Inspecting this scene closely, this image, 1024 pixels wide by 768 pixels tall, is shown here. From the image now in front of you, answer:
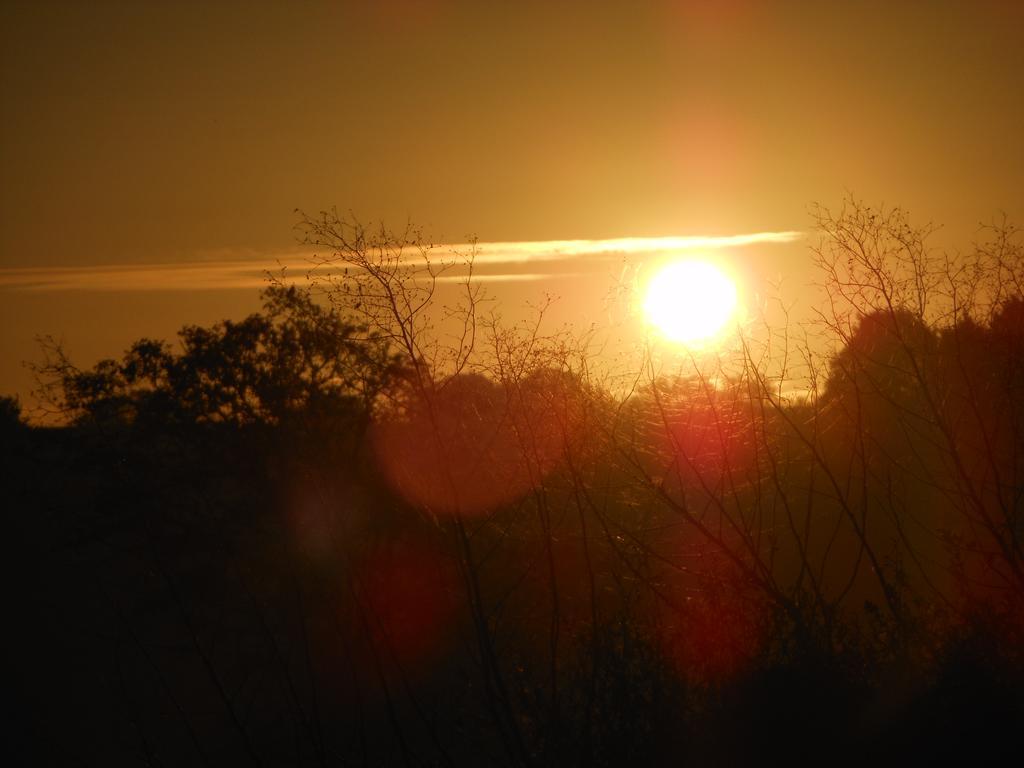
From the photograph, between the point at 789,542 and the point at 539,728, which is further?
the point at 789,542

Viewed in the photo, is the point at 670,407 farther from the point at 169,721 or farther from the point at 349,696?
the point at 169,721

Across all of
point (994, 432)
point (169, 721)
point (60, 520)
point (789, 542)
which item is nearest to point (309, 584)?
point (169, 721)

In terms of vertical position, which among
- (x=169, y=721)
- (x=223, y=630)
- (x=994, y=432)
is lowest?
→ (x=169, y=721)

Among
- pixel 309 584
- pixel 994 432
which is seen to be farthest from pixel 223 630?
pixel 994 432

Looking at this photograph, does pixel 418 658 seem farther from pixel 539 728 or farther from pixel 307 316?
pixel 539 728

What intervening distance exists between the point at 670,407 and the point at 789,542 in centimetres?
473

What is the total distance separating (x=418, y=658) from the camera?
56.9 ft

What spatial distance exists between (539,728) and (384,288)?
4.46 metres

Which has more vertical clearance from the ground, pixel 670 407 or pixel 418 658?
pixel 670 407

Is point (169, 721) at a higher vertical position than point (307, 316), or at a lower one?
lower

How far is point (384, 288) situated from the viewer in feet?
30.1

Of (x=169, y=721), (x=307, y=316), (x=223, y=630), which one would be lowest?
(x=169, y=721)

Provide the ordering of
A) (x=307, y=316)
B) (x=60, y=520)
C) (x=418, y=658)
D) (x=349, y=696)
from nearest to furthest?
1. (x=307, y=316)
2. (x=418, y=658)
3. (x=349, y=696)
4. (x=60, y=520)

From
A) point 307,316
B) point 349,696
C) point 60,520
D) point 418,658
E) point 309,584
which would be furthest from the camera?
point 60,520
